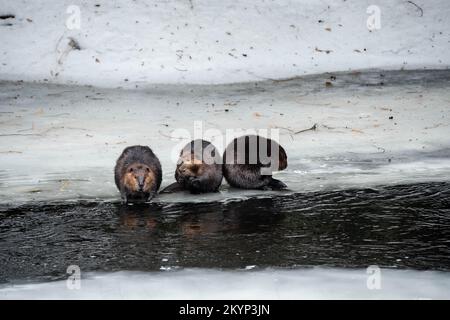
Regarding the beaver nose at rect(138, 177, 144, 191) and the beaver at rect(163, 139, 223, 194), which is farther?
the beaver at rect(163, 139, 223, 194)

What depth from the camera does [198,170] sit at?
24.5 ft

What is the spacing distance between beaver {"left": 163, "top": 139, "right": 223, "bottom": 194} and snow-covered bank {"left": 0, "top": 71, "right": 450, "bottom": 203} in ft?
0.77

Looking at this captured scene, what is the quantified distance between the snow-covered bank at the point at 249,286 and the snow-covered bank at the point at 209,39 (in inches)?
371

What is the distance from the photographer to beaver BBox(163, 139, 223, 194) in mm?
7469

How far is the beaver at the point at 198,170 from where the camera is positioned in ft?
24.5

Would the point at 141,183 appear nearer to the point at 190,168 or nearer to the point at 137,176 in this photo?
the point at 137,176

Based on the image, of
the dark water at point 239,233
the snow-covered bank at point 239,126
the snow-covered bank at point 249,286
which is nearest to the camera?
the snow-covered bank at point 249,286

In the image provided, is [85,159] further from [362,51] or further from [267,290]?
[362,51]

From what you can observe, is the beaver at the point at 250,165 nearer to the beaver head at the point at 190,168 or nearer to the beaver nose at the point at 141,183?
the beaver head at the point at 190,168

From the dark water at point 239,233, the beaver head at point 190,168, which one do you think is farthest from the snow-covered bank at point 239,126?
the dark water at point 239,233

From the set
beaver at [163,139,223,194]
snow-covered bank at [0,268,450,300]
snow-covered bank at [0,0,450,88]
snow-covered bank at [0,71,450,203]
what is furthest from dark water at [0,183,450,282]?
snow-covered bank at [0,0,450,88]

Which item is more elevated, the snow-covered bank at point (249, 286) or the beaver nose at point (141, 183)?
the beaver nose at point (141, 183)

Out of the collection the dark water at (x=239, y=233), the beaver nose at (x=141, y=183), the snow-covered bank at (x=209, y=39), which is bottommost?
the dark water at (x=239, y=233)

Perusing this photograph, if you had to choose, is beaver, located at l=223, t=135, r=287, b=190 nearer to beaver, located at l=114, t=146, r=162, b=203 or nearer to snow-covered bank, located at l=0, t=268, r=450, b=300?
beaver, located at l=114, t=146, r=162, b=203
